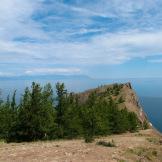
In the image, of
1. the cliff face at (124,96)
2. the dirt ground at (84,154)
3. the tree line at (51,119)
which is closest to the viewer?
the dirt ground at (84,154)

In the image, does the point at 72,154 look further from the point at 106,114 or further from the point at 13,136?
the point at 106,114

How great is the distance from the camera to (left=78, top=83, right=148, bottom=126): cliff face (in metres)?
140

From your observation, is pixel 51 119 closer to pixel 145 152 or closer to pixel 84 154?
pixel 145 152

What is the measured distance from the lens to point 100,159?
2909cm

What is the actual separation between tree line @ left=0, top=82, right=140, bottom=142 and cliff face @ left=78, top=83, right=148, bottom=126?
40.3m

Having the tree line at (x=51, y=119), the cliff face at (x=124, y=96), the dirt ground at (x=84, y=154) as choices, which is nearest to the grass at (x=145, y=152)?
the dirt ground at (x=84, y=154)

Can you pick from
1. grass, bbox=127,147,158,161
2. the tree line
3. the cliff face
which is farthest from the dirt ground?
the cliff face

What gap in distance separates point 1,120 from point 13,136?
44.8 ft

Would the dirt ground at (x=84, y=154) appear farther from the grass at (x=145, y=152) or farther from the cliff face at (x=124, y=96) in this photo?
the cliff face at (x=124, y=96)

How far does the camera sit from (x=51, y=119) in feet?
234

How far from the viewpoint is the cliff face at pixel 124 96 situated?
13986 centimetres

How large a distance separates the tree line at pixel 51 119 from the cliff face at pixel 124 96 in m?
40.3

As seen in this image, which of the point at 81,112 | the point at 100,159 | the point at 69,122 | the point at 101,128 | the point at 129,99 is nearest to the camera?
the point at 100,159

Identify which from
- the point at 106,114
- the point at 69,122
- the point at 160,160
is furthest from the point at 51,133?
the point at 160,160
